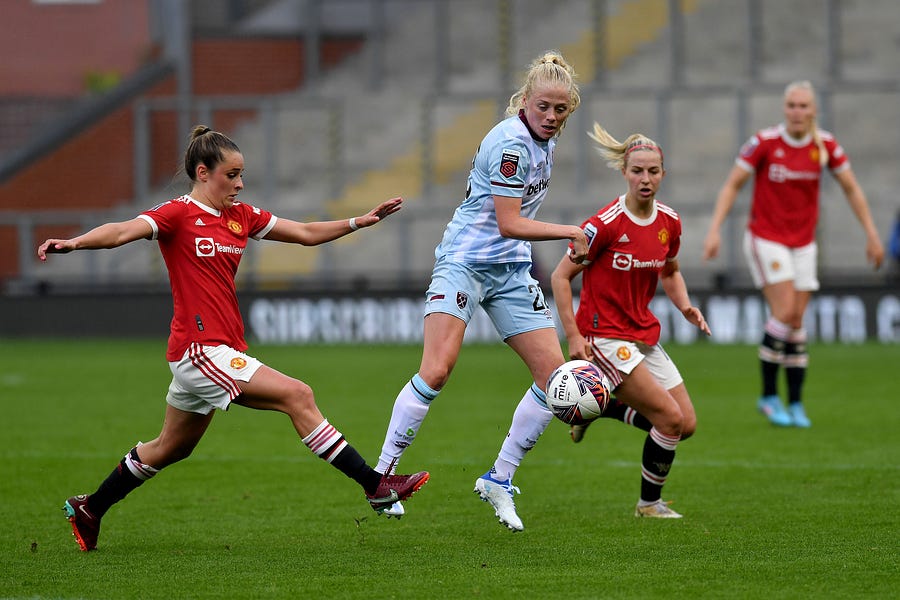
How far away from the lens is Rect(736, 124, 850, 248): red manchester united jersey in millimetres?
11008

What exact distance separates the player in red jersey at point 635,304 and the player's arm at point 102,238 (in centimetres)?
209

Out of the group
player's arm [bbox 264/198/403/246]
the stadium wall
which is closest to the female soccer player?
player's arm [bbox 264/198/403/246]

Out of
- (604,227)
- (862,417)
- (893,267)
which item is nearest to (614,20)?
(893,267)

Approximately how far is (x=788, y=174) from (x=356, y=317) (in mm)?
10804

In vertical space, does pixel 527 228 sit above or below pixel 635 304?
above

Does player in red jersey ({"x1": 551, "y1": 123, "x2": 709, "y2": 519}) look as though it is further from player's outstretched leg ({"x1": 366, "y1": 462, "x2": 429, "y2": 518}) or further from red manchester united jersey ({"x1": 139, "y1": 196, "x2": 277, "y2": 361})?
red manchester united jersey ({"x1": 139, "y1": 196, "x2": 277, "y2": 361})

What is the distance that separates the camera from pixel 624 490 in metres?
8.24

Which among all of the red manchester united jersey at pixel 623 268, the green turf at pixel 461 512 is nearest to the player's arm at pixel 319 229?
the red manchester united jersey at pixel 623 268

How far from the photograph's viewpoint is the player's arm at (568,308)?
7.04 meters

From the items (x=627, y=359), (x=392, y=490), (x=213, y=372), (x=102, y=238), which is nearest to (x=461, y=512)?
(x=392, y=490)

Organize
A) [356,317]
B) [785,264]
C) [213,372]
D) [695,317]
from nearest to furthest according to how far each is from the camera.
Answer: [213,372] < [695,317] < [785,264] < [356,317]

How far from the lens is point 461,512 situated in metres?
7.66

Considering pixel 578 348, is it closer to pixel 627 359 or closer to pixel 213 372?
pixel 627 359

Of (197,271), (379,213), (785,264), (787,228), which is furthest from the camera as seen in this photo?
(787,228)
